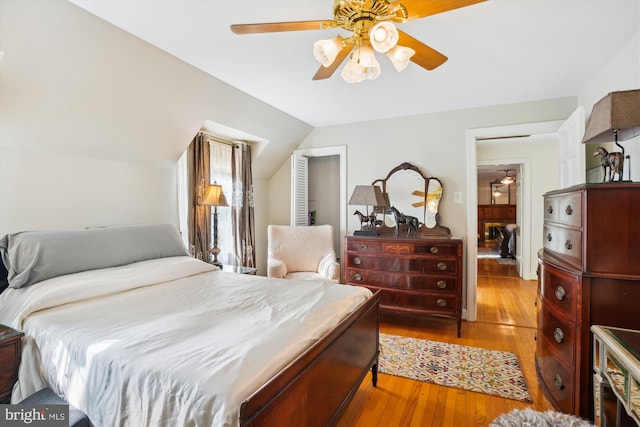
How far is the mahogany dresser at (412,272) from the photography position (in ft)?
10.1

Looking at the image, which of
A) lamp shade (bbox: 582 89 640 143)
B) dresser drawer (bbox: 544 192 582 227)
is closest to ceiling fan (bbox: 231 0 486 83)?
lamp shade (bbox: 582 89 640 143)

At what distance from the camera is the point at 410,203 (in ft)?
12.4

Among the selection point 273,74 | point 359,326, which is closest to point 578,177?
point 359,326

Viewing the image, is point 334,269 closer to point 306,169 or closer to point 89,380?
point 306,169

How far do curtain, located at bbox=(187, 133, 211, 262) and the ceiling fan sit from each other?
2.07 m

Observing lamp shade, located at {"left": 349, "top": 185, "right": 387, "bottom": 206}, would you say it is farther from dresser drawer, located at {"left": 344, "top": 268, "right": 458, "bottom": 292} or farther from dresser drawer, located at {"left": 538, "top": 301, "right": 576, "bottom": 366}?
dresser drawer, located at {"left": 538, "top": 301, "right": 576, "bottom": 366}

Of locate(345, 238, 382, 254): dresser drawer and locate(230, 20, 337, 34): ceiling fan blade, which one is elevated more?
locate(230, 20, 337, 34): ceiling fan blade

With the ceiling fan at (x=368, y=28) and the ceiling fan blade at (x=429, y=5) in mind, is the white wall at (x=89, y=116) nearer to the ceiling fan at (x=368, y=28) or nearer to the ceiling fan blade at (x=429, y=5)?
the ceiling fan at (x=368, y=28)

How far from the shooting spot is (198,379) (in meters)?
0.98

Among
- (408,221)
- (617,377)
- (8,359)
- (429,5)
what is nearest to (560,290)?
(617,377)

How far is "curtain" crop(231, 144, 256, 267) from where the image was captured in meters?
3.89

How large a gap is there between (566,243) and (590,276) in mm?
307

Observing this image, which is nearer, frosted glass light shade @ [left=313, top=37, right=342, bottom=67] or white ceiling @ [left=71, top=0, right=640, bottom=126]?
frosted glass light shade @ [left=313, top=37, right=342, bottom=67]

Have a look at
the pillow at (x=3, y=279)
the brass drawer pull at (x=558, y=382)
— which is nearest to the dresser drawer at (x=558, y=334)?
the brass drawer pull at (x=558, y=382)
